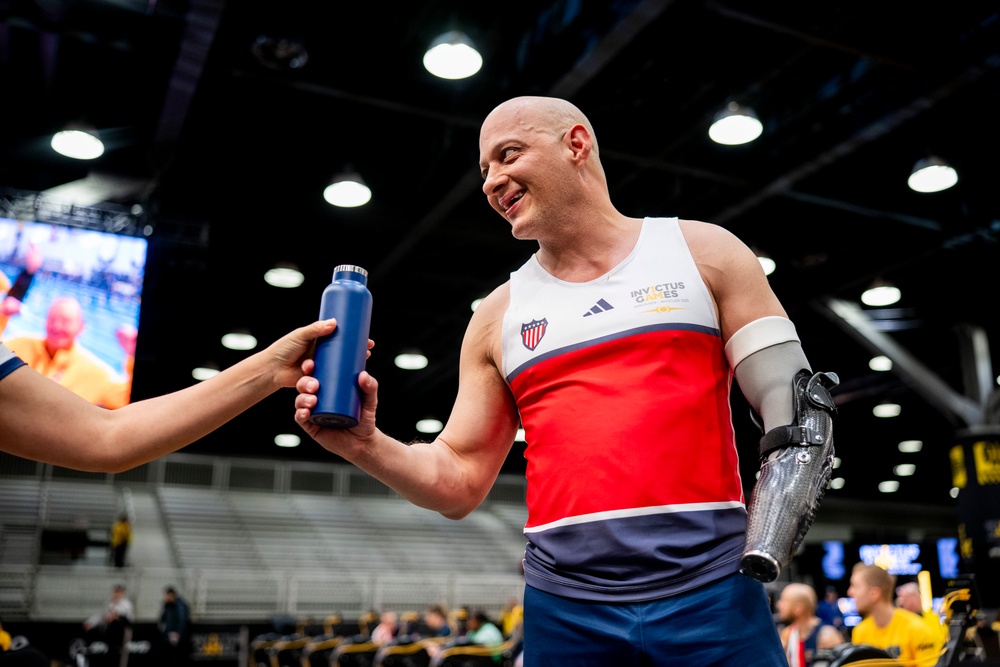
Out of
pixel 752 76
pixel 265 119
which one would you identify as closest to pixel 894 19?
pixel 752 76

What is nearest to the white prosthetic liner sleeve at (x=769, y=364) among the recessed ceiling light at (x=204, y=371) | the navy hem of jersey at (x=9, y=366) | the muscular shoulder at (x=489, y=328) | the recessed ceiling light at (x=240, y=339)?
the muscular shoulder at (x=489, y=328)

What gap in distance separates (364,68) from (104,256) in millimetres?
2643

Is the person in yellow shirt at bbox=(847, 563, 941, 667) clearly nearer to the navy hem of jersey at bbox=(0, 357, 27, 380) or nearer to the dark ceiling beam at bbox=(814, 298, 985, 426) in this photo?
the dark ceiling beam at bbox=(814, 298, 985, 426)

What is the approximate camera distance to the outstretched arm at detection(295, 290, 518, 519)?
5.66ft

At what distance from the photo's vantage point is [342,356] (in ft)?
5.03

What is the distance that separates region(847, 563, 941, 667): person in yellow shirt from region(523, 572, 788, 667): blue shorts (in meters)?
5.52

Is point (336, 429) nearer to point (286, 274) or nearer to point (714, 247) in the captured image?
point (714, 247)

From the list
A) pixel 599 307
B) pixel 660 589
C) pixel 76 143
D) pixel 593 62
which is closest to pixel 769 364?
pixel 599 307

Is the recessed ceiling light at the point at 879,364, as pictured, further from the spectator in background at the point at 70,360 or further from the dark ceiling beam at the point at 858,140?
the spectator in background at the point at 70,360

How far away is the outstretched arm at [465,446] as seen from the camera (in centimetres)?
173

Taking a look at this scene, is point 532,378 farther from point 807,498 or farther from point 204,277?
point 204,277

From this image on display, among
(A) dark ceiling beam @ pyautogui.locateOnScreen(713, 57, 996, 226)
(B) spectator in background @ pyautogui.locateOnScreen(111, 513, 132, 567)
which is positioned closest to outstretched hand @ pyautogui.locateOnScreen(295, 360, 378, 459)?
(A) dark ceiling beam @ pyautogui.locateOnScreen(713, 57, 996, 226)

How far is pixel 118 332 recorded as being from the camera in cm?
659

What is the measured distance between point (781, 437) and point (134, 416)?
1.23 metres
